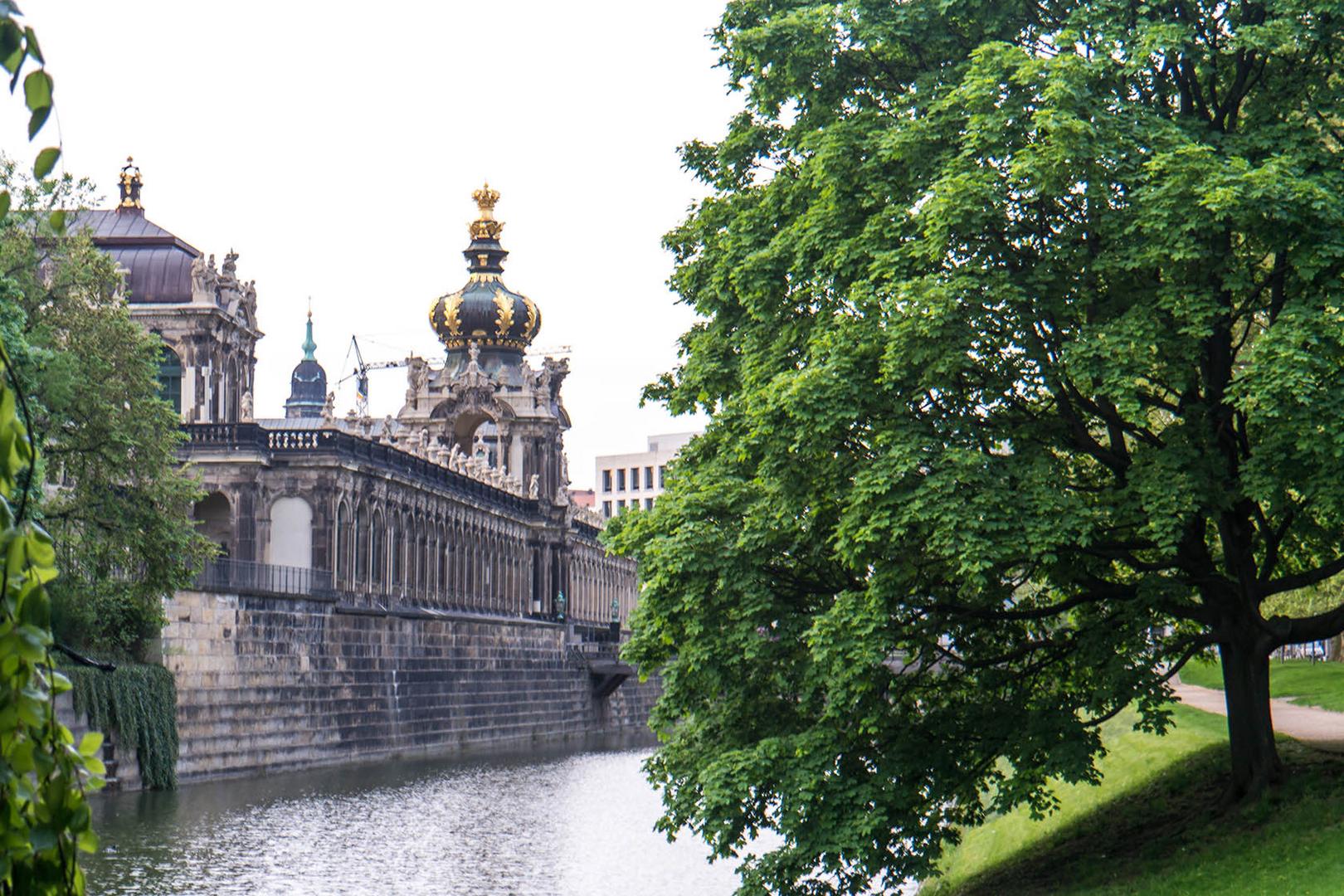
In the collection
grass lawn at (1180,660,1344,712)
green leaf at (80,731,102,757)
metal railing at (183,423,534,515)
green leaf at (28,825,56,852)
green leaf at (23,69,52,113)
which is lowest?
green leaf at (28,825,56,852)

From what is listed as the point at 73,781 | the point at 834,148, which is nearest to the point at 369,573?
the point at 834,148

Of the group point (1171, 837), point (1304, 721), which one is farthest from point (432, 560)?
point (1171, 837)

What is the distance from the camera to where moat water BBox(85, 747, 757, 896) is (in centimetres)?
3366

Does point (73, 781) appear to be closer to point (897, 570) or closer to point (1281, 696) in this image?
point (897, 570)

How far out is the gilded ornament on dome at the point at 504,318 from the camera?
121 metres

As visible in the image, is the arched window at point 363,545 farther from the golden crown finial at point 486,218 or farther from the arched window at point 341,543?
the golden crown finial at point 486,218

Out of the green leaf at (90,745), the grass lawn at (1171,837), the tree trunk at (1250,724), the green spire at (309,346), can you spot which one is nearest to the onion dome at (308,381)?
the green spire at (309,346)

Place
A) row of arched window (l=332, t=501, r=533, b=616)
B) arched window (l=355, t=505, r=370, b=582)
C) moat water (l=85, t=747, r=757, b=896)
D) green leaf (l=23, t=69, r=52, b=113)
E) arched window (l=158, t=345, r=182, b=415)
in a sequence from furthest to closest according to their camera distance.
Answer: arched window (l=355, t=505, r=370, b=582)
row of arched window (l=332, t=501, r=533, b=616)
arched window (l=158, t=345, r=182, b=415)
moat water (l=85, t=747, r=757, b=896)
green leaf (l=23, t=69, r=52, b=113)

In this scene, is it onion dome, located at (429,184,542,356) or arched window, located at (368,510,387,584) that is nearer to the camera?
arched window, located at (368,510,387,584)

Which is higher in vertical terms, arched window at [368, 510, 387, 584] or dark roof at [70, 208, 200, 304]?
dark roof at [70, 208, 200, 304]

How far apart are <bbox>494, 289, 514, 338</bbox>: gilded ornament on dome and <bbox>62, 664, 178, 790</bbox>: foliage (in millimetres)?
71687

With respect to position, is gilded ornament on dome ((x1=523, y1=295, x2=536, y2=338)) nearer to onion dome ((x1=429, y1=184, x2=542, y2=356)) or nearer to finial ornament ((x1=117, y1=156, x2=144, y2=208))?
onion dome ((x1=429, y1=184, x2=542, y2=356))

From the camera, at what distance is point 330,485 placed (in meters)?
70.6

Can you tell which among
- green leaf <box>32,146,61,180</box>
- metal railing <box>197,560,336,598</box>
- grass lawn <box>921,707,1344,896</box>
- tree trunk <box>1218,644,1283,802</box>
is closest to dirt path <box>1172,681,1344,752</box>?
tree trunk <box>1218,644,1283,802</box>
